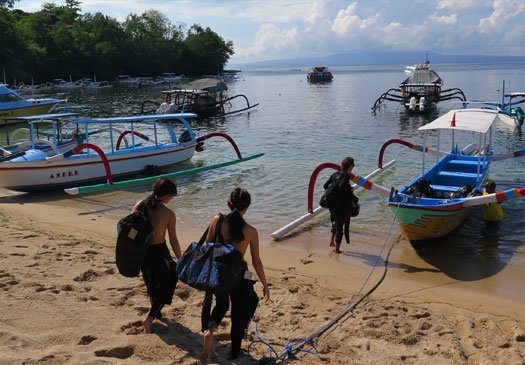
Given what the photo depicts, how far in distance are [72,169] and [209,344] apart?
11.1m

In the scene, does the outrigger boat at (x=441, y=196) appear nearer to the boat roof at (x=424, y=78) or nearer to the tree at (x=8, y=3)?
the boat roof at (x=424, y=78)

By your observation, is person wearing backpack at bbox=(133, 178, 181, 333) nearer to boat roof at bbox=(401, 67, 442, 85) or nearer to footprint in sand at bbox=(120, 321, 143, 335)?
footprint in sand at bbox=(120, 321, 143, 335)

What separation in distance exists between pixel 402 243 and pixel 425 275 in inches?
64.1

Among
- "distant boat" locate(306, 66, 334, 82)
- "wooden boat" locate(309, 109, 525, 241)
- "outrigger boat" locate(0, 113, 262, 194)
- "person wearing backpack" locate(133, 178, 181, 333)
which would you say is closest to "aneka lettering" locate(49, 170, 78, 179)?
"outrigger boat" locate(0, 113, 262, 194)

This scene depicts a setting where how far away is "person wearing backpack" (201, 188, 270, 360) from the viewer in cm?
485

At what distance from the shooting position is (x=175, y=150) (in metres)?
17.9

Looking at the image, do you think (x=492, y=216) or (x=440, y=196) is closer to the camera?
(x=492, y=216)

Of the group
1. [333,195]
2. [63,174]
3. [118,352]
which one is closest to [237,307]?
[118,352]

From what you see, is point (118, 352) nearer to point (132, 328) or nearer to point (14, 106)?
point (132, 328)

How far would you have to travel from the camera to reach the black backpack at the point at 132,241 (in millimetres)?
5145

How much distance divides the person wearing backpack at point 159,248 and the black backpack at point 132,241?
0.14 m

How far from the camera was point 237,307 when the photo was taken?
16.4ft

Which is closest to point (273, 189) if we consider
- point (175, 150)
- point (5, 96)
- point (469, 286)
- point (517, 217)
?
point (175, 150)

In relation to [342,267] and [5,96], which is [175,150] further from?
[5,96]
